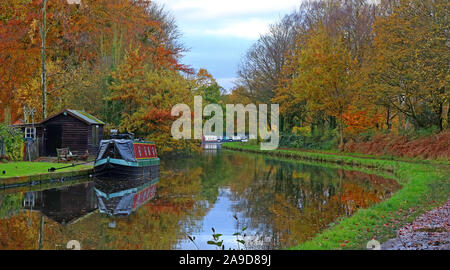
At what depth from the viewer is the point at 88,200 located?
14.6 metres

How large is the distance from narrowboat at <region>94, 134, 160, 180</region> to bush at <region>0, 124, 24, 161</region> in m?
4.13

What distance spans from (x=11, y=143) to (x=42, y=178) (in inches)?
221

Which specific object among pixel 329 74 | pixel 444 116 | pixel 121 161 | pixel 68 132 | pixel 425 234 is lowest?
pixel 425 234

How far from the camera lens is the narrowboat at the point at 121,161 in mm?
19883

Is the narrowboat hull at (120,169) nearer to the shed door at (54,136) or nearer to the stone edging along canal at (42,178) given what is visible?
the stone edging along canal at (42,178)

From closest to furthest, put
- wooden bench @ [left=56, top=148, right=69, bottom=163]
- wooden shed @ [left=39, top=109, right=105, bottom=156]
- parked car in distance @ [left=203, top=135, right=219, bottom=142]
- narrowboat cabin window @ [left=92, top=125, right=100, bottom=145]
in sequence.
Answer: wooden bench @ [left=56, top=148, right=69, bottom=163]
wooden shed @ [left=39, top=109, right=105, bottom=156]
narrowboat cabin window @ [left=92, top=125, right=100, bottom=145]
parked car in distance @ [left=203, top=135, right=219, bottom=142]

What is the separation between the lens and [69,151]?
24266 millimetres

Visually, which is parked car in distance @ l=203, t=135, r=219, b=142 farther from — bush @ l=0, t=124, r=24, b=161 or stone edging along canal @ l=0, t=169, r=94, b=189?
stone edging along canal @ l=0, t=169, r=94, b=189

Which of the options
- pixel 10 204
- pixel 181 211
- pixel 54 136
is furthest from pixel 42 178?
pixel 54 136

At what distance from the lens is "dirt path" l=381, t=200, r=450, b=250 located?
6.91 meters

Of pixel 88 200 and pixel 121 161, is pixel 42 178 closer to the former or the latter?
pixel 88 200

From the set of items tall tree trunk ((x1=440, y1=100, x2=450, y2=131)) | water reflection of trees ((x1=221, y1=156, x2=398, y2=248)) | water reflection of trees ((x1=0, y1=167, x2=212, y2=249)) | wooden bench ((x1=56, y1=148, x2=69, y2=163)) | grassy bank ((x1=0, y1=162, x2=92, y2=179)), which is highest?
tall tree trunk ((x1=440, y1=100, x2=450, y2=131))

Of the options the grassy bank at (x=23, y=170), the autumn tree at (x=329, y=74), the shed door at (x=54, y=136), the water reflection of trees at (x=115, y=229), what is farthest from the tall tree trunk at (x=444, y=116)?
the shed door at (x=54, y=136)

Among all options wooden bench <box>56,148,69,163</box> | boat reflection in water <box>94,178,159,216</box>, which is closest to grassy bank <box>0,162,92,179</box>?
boat reflection in water <box>94,178,159,216</box>
